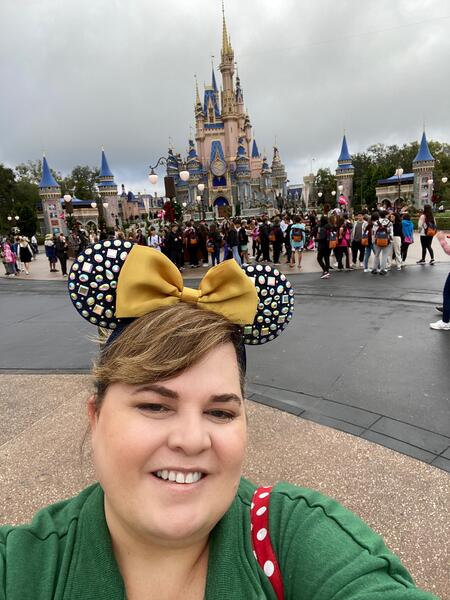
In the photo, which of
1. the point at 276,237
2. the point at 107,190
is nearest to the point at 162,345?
the point at 276,237

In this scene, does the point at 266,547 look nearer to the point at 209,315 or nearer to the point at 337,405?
the point at 209,315

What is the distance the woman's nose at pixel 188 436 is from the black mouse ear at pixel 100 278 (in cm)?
51

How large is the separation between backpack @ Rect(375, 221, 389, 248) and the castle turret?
4655cm

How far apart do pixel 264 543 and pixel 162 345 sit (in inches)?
23.4

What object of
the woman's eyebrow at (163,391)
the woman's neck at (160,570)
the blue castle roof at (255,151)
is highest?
the blue castle roof at (255,151)

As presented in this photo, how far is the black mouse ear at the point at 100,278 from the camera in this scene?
1.31 m

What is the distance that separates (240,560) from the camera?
0.98m

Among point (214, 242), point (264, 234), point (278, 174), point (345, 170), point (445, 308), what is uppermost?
point (278, 174)

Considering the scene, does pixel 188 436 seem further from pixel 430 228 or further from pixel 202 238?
pixel 202 238

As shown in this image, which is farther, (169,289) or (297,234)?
(297,234)

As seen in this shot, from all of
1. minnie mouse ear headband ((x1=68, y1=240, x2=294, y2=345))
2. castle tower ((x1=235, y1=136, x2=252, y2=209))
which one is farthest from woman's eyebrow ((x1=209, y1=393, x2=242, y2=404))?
castle tower ((x1=235, y1=136, x2=252, y2=209))

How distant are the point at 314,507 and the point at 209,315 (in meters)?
0.62

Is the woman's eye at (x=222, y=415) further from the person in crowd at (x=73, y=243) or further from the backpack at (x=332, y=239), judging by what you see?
the person in crowd at (x=73, y=243)

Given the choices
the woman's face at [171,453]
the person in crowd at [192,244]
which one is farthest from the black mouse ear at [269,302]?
the person in crowd at [192,244]
